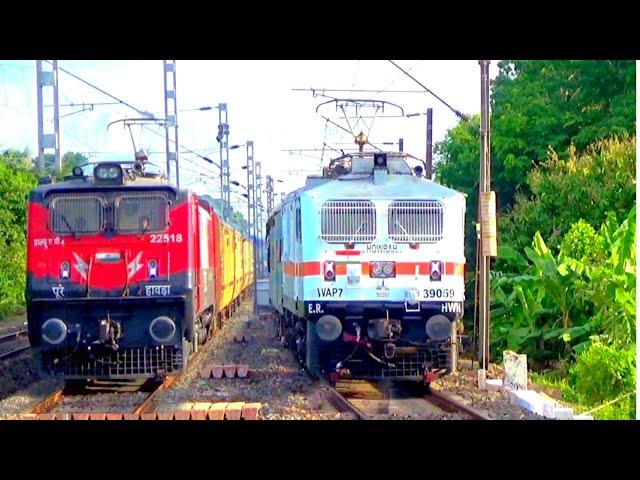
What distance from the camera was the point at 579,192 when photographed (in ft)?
48.7

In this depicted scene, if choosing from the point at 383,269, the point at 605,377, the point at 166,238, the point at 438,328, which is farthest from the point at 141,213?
the point at 605,377

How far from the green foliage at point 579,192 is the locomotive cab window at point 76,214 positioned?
7233 mm

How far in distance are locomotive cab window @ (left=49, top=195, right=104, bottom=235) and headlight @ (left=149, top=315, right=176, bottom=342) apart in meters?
1.22

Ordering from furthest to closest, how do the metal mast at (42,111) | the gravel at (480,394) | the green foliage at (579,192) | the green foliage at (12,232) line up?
the green foliage at (12,232) → the metal mast at (42,111) → the green foliage at (579,192) → the gravel at (480,394)

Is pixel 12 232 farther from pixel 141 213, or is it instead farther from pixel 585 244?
pixel 585 244

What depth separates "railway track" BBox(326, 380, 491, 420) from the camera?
997 cm

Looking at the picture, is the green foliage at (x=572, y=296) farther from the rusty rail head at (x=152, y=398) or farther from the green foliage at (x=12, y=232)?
the green foliage at (x=12, y=232)

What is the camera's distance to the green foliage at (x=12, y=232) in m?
19.6

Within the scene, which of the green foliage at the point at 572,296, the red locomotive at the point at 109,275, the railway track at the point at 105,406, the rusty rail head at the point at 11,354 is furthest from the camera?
the rusty rail head at the point at 11,354

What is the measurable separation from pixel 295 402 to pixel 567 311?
456 centimetres

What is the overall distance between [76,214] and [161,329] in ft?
5.28

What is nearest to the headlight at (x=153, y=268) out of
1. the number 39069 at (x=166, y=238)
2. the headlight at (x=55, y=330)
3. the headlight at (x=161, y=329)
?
the number 39069 at (x=166, y=238)

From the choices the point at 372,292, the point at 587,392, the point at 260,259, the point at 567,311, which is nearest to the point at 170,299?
A: the point at 372,292

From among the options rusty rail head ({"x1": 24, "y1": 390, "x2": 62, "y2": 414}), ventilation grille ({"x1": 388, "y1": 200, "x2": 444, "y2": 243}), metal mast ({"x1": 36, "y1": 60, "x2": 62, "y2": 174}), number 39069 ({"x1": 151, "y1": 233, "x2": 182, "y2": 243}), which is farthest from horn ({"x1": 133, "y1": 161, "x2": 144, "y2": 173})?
metal mast ({"x1": 36, "y1": 60, "x2": 62, "y2": 174})
